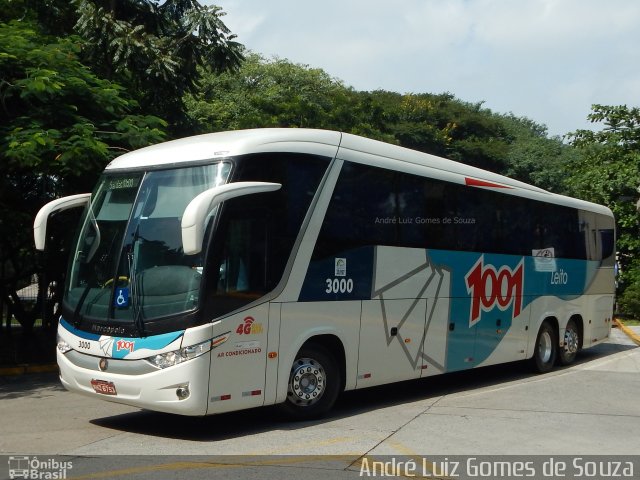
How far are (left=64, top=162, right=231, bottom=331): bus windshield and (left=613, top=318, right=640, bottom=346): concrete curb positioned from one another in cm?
1569

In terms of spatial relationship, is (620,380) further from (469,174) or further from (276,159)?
(276,159)

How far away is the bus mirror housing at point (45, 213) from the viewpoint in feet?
31.5

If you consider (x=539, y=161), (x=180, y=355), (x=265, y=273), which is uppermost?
(x=539, y=161)

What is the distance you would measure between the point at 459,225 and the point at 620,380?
448 centimetres

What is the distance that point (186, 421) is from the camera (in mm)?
10031

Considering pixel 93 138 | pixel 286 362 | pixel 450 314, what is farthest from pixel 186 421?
pixel 93 138

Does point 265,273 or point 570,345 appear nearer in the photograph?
point 265,273

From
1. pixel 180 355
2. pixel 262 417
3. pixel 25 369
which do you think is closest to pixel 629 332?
pixel 262 417

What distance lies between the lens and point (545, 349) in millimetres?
15453

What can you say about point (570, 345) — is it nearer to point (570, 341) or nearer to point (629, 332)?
point (570, 341)

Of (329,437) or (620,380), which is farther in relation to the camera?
(620,380)

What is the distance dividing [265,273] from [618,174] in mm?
22199
